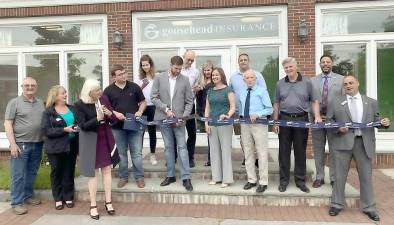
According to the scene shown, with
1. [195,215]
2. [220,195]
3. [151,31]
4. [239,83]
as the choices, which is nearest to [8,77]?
[151,31]

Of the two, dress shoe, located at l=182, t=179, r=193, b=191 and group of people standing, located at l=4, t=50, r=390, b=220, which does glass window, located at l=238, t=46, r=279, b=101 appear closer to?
group of people standing, located at l=4, t=50, r=390, b=220

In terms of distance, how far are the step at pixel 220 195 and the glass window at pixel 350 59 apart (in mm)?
3500

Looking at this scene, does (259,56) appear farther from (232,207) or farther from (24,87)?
(24,87)

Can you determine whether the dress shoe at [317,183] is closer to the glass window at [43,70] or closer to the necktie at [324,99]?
the necktie at [324,99]

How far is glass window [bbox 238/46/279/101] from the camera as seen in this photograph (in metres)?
9.34

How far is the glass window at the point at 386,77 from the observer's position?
9.03 m

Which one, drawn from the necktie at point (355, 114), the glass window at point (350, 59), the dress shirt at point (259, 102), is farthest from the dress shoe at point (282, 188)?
the glass window at point (350, 59)

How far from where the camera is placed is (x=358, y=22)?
908cm

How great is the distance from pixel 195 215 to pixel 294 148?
173 centimetres

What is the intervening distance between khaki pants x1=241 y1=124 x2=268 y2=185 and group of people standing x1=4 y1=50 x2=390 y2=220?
1cm

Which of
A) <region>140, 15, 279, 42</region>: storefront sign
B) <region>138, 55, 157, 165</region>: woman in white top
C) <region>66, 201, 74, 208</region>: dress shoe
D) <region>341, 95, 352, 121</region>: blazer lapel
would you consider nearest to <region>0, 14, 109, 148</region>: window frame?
<region>140, 15, 279, 42</region>: storefront sign

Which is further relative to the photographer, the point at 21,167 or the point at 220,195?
the point at 220,195

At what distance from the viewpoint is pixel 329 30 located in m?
9.13

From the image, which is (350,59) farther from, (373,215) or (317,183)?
(373,215)
